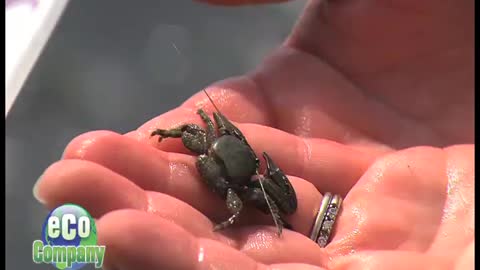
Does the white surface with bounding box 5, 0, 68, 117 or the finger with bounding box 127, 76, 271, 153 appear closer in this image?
the finger with bounding box 127, 76, 271, 153

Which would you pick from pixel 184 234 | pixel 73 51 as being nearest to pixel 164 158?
pixel 184 234

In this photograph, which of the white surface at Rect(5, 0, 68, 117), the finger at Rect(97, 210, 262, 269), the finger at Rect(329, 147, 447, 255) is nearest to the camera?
the finger at Rect(97, 210, 262, 269)

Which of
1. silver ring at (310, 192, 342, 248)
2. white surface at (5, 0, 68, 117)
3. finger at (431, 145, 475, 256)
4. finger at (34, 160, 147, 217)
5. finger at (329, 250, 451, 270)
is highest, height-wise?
white surface at (5, 0, 68, 117)

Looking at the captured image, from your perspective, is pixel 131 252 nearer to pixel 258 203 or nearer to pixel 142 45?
pixel 258 203

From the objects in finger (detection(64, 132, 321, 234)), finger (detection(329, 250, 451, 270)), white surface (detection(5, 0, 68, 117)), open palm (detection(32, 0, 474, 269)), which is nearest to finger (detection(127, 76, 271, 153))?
open palm (detection(32, 0, 474, 269))

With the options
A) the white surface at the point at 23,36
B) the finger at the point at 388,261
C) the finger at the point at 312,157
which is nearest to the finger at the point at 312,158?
the finger at the point at 312,157

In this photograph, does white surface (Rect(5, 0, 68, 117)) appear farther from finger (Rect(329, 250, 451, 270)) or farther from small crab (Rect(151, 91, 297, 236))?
finger (Rect(329, 250, 451, 270))

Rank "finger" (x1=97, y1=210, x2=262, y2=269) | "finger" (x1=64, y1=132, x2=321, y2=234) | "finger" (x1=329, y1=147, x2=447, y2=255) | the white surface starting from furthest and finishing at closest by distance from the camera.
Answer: the white surface
"finger" (x1=329, y1=147, x2=447, y2=255)
"finger" (x1=64, y1=132, x2=321, y2=234)
"finger" (x1=97, y1=210, x2=262, y2=269)

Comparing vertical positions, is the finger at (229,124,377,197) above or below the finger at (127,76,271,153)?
below

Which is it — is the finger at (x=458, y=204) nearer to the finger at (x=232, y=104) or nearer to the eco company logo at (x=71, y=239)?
the finger at (x=232, y=104)
